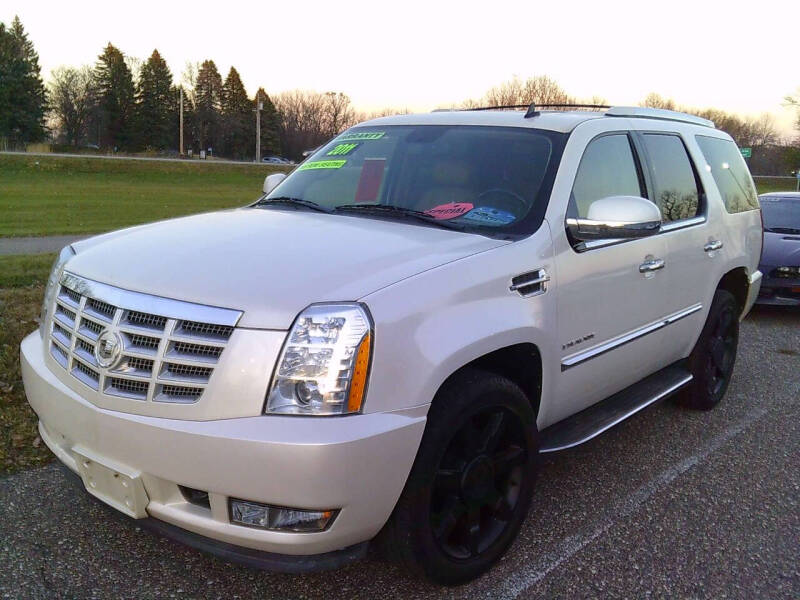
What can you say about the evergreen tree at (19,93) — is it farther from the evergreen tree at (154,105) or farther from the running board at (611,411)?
the running board at (611,411)

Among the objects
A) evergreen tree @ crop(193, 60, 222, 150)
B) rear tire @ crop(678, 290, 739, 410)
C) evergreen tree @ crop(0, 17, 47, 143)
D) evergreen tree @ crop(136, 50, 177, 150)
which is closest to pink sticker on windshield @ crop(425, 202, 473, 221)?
rear tire @ crop(678, 290, 739, 410)

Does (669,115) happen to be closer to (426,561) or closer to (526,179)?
(526,179)

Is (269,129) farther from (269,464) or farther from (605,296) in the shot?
(269,464)

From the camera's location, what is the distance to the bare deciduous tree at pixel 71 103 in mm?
78750

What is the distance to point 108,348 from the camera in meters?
2.38

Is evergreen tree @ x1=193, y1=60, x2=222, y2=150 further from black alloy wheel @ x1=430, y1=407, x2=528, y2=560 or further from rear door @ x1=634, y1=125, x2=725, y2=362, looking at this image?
black alloy wheel @ x1=430, y1=407, x2=528, y2=560

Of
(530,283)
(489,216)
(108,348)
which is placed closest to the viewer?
(108,348)

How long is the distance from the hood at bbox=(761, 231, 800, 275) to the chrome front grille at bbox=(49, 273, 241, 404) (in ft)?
25.3

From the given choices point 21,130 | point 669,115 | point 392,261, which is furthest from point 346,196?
point 21,130

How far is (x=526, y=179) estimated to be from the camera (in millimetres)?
3344

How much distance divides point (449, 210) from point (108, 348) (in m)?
1.63

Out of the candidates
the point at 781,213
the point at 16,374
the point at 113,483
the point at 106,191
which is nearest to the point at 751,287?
the point at 113,483

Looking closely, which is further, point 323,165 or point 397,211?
point 323,165

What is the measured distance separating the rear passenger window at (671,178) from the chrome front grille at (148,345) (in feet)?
9.15
